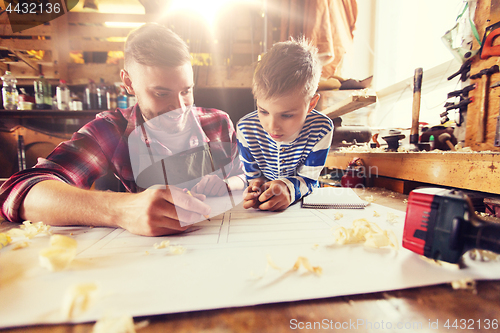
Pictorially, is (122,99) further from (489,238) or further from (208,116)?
(489,238)

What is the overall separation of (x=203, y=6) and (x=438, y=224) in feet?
5.82

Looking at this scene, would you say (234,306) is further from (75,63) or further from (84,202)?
(75,63)

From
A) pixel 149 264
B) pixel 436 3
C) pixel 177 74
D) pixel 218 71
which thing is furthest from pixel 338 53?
pixel 149 264

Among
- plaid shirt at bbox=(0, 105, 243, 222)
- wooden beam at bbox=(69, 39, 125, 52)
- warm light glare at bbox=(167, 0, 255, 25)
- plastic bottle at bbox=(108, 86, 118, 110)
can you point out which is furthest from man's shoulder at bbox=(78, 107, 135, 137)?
wooden beam at bbox=(69, 39, 125, 52)

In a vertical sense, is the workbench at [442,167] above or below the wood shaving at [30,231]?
above

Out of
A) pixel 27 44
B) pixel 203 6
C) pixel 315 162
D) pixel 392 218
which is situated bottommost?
pixel 392 218

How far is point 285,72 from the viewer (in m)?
0.58

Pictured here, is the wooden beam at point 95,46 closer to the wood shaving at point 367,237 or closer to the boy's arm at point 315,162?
the boy's arm at point 315,162

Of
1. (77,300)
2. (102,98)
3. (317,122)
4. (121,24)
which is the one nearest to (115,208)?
(77,300)

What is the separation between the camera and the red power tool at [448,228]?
232 mm

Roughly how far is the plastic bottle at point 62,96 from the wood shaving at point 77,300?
1.81m

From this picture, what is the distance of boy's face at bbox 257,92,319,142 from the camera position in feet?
1.93

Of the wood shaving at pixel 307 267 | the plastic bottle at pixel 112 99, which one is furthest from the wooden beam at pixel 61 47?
the wood shaving at pixel 307 267

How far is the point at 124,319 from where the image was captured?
0.17m
